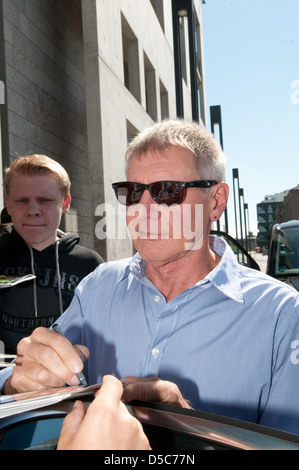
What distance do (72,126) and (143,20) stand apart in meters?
5.03

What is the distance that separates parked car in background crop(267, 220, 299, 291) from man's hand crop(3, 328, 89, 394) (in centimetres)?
481

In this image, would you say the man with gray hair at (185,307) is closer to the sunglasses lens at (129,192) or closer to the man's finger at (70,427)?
the sunglasses lens at (129,192)

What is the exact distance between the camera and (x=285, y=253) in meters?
6.14

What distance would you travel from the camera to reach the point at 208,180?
169 centimetres

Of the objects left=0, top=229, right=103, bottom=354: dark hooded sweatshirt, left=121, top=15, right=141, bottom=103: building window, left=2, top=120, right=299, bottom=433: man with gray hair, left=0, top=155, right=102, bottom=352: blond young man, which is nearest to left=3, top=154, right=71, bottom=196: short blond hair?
left=0, top=155, right=102, bottom=352: blond young man

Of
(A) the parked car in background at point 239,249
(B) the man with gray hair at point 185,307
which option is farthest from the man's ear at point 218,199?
(A) the parked car in background at point 239,249

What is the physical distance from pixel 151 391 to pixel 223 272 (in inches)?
26.4

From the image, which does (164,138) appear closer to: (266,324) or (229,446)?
(266,324)

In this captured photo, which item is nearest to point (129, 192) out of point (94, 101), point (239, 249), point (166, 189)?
point (166, 189)

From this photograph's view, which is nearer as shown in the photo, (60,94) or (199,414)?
(199,414)

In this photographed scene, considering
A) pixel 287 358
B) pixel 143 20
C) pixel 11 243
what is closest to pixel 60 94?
pixel 143 20

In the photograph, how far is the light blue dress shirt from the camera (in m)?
1.41

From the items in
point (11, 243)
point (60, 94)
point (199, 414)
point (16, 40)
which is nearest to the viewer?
point (199, 414)

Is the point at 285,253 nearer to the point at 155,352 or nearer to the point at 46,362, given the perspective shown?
the point at 155,352
